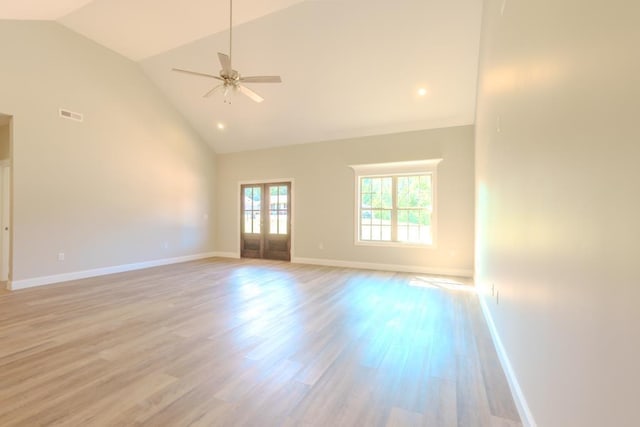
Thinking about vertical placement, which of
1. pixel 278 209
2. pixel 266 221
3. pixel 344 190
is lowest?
pixel 266 221

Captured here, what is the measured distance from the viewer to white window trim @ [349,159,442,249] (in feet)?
18.6

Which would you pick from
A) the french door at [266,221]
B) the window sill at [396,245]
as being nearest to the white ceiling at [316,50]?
the french door at [266,221]

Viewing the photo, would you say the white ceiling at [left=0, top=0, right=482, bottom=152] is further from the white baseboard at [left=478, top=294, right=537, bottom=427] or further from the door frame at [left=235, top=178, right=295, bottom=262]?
the white baseboard at [left=478, top=294, right=537, bottom=427]

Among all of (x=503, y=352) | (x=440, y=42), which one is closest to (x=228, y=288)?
(x=503, y=352)

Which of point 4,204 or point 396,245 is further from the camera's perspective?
point 396,245

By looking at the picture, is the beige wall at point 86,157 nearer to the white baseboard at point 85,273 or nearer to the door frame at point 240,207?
the white baseboard at point 85,273

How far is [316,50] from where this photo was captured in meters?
4.65

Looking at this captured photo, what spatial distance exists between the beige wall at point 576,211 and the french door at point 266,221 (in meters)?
5.81

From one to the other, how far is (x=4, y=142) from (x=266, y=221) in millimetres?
5150

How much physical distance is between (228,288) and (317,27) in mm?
4372

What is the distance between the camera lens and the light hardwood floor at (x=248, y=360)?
5.48 ft

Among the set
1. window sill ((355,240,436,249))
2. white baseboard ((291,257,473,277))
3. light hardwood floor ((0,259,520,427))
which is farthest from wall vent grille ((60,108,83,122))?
window sill ((355,240,436,249))

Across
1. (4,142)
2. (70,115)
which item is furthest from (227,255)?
(4,142)

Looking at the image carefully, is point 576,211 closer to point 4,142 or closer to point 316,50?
point 316,50
